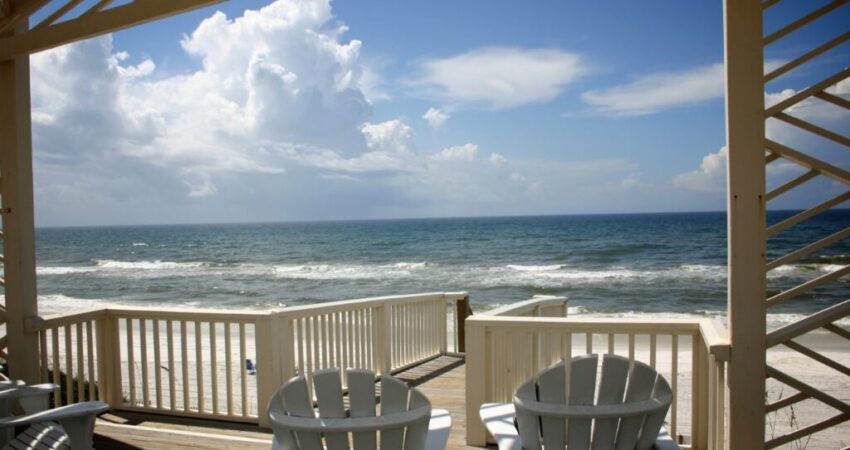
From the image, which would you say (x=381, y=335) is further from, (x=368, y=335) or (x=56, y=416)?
(x=56, y=416)

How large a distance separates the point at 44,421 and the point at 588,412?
7.58 feet

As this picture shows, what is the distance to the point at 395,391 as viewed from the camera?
216 cm

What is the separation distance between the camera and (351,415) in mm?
2203

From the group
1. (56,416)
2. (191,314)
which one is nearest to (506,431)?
(56,416)

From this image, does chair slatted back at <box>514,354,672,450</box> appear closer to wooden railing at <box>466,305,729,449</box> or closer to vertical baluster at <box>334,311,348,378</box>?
wooden railing at <box>466,305,729,449</box>

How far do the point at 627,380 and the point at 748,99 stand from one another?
125 centimetres

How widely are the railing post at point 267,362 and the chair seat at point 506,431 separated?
1932 millimetres

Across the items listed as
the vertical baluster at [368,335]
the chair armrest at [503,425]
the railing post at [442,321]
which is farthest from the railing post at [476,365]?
the railing post at [442,321]

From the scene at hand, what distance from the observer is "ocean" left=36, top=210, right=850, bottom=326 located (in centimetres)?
2014

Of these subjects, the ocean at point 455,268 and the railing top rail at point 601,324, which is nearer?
the railing top rail at point 601,324

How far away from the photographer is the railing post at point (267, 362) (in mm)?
4070

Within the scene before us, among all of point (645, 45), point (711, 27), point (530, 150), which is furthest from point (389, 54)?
point (711, 27)

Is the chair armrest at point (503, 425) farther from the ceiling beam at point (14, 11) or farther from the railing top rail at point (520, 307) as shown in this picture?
the ceiling beam at point (14, 11)

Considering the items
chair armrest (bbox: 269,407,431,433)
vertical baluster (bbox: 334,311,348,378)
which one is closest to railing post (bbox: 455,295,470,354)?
vertical baluster (bbox: 334,311,348,378)
